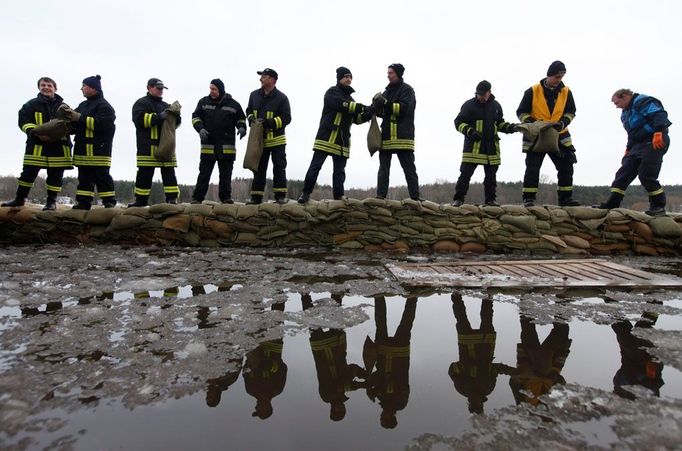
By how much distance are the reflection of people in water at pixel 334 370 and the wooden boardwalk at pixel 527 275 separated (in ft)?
4.34

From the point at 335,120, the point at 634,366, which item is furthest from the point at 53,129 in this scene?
the point at 634,366

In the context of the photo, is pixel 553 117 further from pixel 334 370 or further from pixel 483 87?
pixel 334 370

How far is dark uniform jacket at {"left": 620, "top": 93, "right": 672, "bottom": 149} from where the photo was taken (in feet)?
17.4

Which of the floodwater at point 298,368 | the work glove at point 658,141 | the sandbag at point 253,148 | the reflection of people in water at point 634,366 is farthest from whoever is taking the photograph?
the sandbag at point 253,148

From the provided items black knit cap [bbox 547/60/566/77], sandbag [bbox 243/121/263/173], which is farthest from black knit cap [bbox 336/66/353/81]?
black knit cap [bbox 547/60/566/77]

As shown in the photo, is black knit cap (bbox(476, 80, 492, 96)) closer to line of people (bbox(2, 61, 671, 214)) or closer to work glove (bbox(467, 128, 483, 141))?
line of people (bbox(2, 61, 671, 214))

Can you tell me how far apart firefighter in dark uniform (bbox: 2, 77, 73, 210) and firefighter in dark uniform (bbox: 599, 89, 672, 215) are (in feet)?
26.7

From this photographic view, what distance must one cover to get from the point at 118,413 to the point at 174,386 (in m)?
0.22

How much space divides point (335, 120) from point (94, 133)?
135 inches

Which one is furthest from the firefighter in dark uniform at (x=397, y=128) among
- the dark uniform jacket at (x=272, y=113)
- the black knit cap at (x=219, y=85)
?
the black knit cap at (x=219, y=85)

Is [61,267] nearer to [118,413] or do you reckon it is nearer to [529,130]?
[118,413]

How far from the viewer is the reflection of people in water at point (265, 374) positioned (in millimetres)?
1392

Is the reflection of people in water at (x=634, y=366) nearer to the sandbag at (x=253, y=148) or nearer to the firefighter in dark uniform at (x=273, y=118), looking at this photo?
the firefighter in dark uniform at (x=273, y=118)

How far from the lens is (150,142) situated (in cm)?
556
